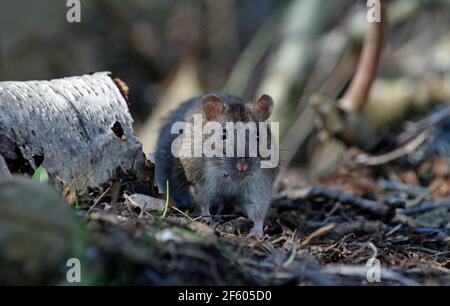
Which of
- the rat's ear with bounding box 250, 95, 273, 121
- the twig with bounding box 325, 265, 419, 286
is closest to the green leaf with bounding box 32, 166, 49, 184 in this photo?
the twig with bounding box 325, 265, 419, 286

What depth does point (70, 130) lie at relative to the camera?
523cm

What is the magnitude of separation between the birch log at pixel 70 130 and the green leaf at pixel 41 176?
32 cm

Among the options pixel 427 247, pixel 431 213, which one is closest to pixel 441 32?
pixel 431 213

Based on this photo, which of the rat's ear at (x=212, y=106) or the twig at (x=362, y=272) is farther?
the rat's ear at (x=212, y=106)

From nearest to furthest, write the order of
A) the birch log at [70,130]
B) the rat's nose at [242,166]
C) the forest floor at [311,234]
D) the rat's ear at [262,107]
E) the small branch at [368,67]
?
1. the forest floor at [311,234]
2. the birch log at [70,130]
3. the rat's nose at [242,166]
4. the rat's ear at [262,107]
5. the small branch at [368,67]

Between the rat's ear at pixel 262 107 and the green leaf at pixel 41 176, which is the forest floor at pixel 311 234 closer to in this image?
the green leaf at pixel 41 176

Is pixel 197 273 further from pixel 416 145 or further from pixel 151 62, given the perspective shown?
pixel 151 62

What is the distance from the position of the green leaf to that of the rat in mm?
1610

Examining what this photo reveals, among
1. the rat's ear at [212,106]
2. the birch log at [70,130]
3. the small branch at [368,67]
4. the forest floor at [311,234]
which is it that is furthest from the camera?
the small branch at [368,67]

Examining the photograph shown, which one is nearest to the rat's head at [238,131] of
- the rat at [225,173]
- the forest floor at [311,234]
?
the rat at [225,173]

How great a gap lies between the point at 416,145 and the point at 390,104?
7.47ft

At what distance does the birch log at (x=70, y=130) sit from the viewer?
16.3 ft

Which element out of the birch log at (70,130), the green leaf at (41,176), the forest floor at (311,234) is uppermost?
the birch log at (70,130)
